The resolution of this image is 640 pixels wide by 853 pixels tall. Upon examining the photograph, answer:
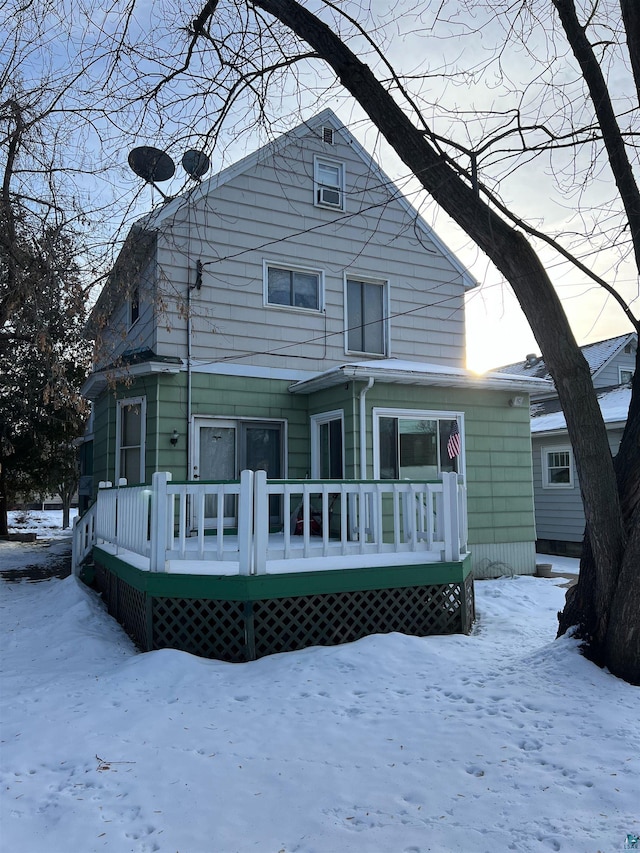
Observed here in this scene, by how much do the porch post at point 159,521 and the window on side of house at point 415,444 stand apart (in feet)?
13.6

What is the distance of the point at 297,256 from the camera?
1055 cm

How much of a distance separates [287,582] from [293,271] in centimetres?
668

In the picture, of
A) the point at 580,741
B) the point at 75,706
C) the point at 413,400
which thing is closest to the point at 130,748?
the point at 75,706

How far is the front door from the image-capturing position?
31.2 ft

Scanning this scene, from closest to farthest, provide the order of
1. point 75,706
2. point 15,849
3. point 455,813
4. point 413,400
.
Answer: point 15,849 < point 455,813 < point 75,706 < point 413,400

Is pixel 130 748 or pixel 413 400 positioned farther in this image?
pixel 413 400

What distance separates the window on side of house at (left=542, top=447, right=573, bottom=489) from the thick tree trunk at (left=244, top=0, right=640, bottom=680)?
10.5 m

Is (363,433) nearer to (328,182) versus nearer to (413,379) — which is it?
(413,379)

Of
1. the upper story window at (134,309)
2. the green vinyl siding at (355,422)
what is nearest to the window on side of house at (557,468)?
the green vinyl siding at (355,422)

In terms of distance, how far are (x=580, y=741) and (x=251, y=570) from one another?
9.42ft

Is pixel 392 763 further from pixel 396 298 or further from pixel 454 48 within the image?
pixel 396 298

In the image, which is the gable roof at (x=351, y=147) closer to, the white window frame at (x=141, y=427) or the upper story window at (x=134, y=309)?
the upper story window at (x=134, y=309)

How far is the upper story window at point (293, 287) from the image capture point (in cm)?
1037

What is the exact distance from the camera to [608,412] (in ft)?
45.7
